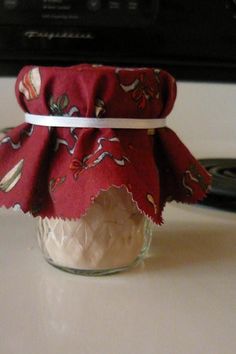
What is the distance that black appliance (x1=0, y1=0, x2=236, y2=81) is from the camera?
0.79 meters

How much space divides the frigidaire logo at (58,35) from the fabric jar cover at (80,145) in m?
0.43

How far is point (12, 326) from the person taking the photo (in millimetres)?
286

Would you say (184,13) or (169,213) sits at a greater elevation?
(184,13)

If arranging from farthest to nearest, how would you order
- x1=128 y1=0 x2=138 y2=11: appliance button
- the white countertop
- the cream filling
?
x1=128 y1=0 x2=138 y2=11: appliance button
the cream filling
the white countertop

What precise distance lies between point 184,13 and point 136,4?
3.0 inches

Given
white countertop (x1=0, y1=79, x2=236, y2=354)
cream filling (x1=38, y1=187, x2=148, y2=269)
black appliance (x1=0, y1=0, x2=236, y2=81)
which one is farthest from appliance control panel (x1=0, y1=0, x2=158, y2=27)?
cream filling (x1=38, y1=187, x2=148, y2=269)

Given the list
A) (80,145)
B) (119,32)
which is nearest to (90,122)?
(80,145)

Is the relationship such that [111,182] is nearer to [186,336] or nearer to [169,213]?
[186,336]

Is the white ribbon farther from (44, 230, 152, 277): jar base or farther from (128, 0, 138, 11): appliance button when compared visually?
(128, 0, 138, 11): appliance button

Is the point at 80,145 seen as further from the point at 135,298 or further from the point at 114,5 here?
the point at 114,5

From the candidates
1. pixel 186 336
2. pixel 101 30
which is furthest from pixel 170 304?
pixel 101 30

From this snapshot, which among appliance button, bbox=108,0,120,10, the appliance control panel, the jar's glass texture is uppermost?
appliance button, bbox=108,0,120,10

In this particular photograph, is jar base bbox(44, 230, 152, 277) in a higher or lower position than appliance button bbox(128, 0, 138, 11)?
lower

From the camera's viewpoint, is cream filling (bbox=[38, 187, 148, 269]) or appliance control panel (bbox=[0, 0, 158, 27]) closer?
cream filling (bbox=[38, 187, 148, 269])
